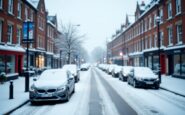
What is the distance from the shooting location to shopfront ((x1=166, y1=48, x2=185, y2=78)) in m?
25.9

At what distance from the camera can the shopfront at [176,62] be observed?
84.9ft

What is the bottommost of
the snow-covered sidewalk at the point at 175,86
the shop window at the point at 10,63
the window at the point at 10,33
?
the snow-covered sidewalk at the point at 175,86

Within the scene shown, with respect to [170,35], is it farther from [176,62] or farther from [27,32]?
[27,32]

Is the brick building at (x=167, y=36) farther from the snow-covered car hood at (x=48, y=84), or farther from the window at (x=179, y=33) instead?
the snow-covered car hood at (x=48, y=84)

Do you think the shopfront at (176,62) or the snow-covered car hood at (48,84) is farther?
the shopfront at (176,62)

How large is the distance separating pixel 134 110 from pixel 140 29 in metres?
38.6

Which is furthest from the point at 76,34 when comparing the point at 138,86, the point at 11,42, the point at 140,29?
the point at 138,86

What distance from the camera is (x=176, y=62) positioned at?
2788 cm

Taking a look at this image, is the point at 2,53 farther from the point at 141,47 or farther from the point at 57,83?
the point at 141,47

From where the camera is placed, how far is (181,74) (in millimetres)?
26156

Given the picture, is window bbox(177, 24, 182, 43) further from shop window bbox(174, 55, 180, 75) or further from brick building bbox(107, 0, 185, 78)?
shop window bbox(174, 55, 180, 75)

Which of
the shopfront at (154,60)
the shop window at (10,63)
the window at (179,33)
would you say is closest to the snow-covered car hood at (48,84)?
the shop window at (10,63)

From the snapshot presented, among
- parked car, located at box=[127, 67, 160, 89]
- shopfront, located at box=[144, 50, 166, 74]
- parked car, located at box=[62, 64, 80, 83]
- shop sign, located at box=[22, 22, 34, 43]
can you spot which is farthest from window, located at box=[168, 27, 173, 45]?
shop sign, located at box=[22, 22, 34, 43]

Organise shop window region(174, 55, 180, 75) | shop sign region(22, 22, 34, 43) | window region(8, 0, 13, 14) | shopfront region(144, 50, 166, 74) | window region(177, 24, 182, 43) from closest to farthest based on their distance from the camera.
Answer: shop sign region(22, 22, 34, 43) → window region(8, 0, 13, 14) → window region(177, 24, 182, 43) → shop window region(174, 55, 180, 75) → shopfront region(144, 50, 166, 74)
